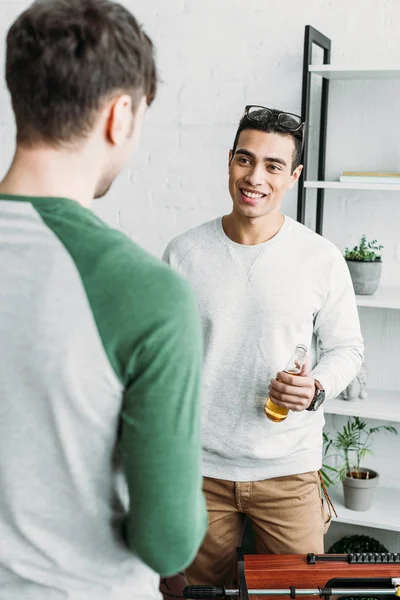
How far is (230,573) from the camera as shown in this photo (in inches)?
79.5

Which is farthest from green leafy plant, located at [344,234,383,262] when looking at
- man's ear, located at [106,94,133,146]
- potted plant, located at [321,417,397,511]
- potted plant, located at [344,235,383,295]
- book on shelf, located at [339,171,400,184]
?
man's ear, located at [106,94,133,146]

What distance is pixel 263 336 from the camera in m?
1.88

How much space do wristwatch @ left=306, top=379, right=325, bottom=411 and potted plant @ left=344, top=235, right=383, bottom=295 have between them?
78 cm

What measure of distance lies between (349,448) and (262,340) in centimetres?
118

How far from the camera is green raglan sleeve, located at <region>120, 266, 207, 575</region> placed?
781 millimetres

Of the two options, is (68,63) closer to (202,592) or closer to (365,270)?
(202,592)

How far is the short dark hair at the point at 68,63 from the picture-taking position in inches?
31.6

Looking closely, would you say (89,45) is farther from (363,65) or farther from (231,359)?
(363,65)

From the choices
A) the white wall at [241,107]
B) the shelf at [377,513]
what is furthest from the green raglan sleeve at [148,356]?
the white wall at [241,107]

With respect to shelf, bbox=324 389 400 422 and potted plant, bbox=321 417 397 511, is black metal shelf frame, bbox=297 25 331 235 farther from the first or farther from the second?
potted plant, bbox=321 417 397 511

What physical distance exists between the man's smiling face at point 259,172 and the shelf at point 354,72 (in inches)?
21.4

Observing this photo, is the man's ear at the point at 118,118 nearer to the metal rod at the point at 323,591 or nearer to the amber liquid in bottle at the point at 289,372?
the amber liquid in bottle at the point at 289,372

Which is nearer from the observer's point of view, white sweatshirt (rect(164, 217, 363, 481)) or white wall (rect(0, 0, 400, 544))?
white sweatshirt (rect(164, 217, 363, 481))

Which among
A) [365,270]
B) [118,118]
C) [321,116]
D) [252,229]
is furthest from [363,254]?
[118,118]
